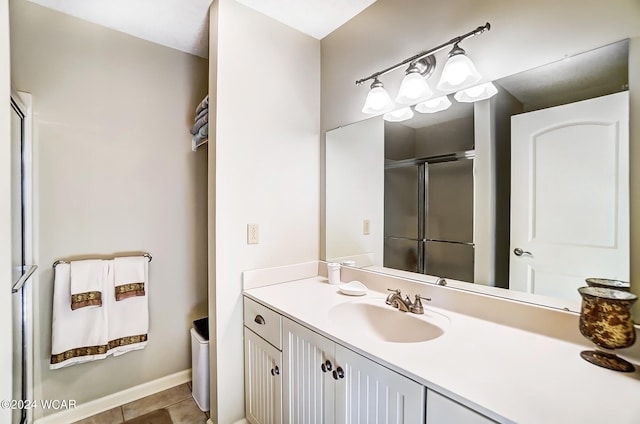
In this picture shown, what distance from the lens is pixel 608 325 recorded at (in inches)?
31.6

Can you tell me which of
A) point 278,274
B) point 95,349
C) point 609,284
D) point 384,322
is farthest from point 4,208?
point 609,284

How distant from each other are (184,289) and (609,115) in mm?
2432

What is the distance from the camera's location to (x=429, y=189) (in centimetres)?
141

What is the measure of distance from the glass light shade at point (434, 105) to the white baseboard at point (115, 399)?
2339 mm

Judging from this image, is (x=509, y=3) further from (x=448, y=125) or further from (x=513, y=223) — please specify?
(x=513, y=223)

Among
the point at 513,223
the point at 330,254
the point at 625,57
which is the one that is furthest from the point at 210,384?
the point at 625,57

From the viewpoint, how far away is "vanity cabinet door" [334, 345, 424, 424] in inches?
30.4

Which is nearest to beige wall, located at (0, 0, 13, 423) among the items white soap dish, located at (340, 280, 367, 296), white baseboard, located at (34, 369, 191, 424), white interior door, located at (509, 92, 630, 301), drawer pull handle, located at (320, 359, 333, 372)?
white baseboard, located at (34, 369, 191, 424)

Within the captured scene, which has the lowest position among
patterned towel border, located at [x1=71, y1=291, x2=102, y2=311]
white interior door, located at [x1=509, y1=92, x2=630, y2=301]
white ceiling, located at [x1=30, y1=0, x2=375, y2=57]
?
patterned towel border, located at [x1=71, y1=291, x2=102, y2=311]

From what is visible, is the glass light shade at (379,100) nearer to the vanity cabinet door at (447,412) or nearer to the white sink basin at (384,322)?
the white sink basin at (384,322)

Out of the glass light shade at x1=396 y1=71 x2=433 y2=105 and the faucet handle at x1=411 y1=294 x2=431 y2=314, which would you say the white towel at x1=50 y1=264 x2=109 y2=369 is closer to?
the faucet handle at x1=411 y1=294 x2=431 y2=314

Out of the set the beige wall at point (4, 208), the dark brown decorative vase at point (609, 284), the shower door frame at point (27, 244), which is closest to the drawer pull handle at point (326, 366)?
the dark brown decorative vase at point (609, 284)

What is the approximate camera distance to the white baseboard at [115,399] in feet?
5.37

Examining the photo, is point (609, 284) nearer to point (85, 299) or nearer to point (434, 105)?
point (434, 105)
